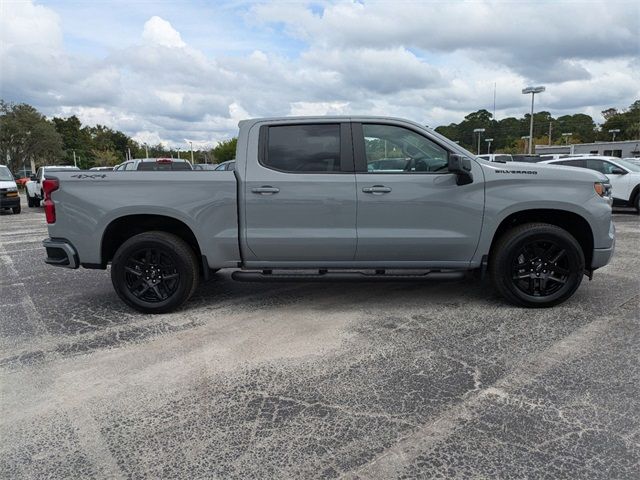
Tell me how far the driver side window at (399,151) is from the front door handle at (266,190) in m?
0.93

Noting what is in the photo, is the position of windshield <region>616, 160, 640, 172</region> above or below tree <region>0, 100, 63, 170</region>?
below

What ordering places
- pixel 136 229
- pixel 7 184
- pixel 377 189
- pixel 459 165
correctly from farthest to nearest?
1. pixel 7 184
2. pixel 136 229
3. pixel 377 189
4. pixel 459 165

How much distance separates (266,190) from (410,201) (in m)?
1.39

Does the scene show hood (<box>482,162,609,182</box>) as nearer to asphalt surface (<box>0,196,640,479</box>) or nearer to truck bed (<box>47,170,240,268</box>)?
asphalt surface (<box>0,196,640,479</box>)

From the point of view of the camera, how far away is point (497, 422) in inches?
111

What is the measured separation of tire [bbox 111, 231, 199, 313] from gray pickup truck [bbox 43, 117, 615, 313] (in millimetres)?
14

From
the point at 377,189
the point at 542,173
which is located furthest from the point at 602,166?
the point at 377,189

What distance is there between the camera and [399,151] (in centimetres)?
474

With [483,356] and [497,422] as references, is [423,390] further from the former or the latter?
[483,356]

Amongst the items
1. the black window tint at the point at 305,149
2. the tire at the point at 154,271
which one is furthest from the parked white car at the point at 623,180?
the tire at the point at 154,271

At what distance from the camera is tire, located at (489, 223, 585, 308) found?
465cm

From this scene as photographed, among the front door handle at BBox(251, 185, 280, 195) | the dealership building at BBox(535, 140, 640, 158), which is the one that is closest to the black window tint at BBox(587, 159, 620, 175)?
the front door handle at BBox(251, 185, 280, 195)

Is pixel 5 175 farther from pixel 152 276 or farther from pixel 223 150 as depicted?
pixel 223 150

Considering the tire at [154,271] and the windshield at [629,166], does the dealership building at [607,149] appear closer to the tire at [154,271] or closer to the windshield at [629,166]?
the windshield at [629,166]
